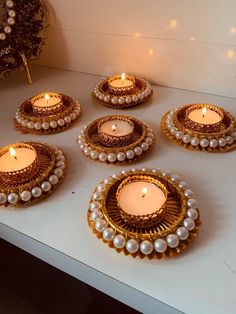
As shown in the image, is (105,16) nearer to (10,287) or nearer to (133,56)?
(133,56)

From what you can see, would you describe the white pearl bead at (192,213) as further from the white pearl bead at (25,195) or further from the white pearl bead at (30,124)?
the white pearl bead at (30,124)

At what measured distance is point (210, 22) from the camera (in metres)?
0.63

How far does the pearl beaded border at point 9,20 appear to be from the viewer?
0.70m

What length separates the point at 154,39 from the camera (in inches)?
27.8

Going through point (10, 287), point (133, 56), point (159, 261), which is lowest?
point (10, 287)

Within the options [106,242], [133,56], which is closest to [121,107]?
[133,56]

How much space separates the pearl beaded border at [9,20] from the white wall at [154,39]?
12cm

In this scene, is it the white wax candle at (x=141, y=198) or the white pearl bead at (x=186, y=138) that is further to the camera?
the white pearl bead at (x=186, y=138)

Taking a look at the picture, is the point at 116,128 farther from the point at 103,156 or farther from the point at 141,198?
the point at 141,198

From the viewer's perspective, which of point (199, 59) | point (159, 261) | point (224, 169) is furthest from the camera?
point (199, 59)

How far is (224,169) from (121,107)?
10.5 inches

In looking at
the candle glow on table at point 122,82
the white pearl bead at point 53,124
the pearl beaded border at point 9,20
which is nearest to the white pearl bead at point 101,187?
the white pearl bead at point 53,124

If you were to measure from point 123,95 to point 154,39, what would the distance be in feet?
0.47

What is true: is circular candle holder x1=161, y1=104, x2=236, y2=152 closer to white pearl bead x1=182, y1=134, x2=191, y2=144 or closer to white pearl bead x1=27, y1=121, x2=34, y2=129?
white pearl bead x1=182, y1=134, x2=191, y2=144
